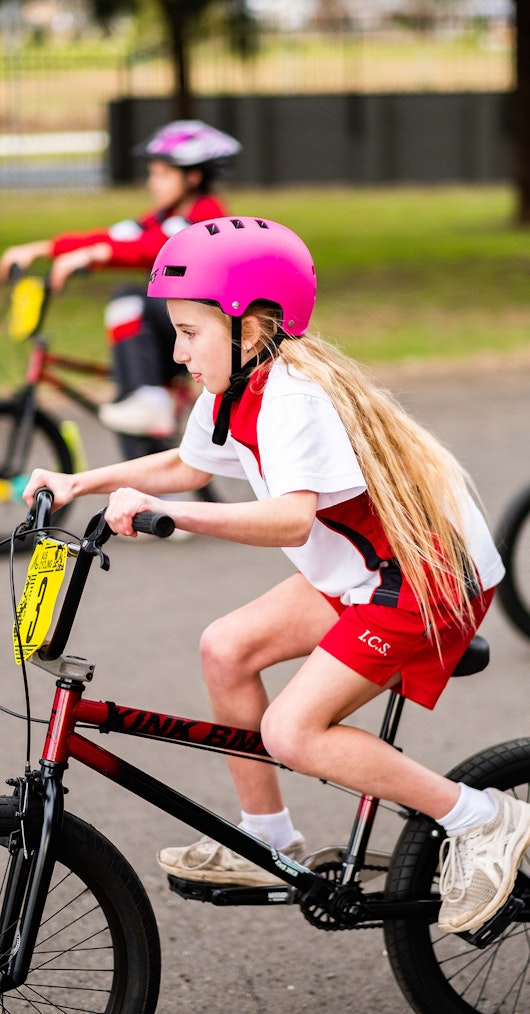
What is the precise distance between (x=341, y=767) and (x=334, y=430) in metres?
0.70

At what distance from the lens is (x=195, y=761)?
4691 millimetres

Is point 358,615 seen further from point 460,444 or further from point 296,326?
point 460,444

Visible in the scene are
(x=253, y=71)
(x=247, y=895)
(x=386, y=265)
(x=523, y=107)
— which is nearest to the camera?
(x=247, y=895)

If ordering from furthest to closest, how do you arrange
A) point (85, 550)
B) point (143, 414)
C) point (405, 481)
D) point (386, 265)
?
point (386, 265)
point (143, 414)
point (405, 481)
point (85, 550)

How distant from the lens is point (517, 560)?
553cm

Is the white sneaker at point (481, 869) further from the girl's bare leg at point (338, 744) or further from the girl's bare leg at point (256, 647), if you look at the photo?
the girl's bare leg at point (256, 647)

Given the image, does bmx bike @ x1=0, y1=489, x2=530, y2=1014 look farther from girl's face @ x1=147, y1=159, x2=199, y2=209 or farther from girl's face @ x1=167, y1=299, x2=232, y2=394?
girl's face @ x1=147, y1=159, x2=199, y2=209

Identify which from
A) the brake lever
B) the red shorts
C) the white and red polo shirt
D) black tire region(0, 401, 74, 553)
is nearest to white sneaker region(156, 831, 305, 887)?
the red shorts

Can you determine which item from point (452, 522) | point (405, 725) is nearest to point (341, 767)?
point (452, 522)

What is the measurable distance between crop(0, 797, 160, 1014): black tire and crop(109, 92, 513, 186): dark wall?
90.5 feet

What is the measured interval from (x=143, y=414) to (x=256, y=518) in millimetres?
4259

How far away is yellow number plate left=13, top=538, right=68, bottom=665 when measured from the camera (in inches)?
105

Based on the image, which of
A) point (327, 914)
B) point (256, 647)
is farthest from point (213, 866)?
point (256, 647)

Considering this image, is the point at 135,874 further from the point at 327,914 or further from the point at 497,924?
the point at 497,924
